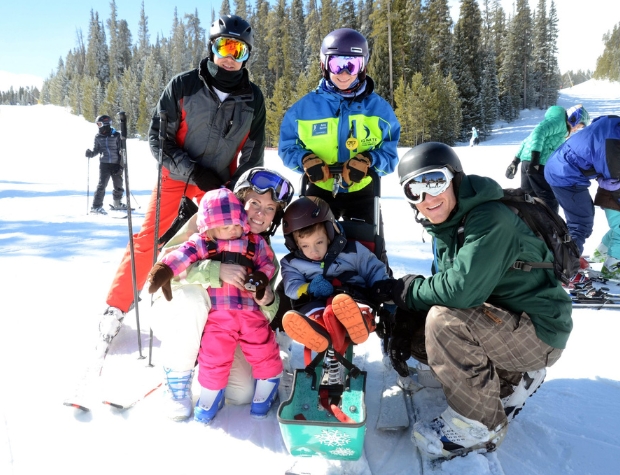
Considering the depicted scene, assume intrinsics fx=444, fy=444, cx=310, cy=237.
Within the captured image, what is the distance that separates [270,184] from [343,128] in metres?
0.73

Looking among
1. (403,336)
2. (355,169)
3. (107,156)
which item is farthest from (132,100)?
(403,336)

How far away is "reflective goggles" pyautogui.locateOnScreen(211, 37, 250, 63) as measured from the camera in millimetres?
3082

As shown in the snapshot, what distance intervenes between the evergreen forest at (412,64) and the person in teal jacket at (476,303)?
31.7 m

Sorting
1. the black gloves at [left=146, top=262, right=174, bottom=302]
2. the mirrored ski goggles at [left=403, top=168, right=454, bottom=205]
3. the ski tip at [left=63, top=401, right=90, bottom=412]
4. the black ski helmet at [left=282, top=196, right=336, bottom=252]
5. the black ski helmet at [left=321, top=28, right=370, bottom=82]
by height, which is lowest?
the ski tip at [left=63, top=401, right=90, bottom=412]

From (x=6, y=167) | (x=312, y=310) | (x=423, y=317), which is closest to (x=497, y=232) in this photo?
(x=423, y=317)

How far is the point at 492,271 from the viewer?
1.99m

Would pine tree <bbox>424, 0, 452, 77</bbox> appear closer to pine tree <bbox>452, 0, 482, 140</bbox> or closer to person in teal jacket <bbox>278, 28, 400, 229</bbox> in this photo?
pine tree <bbox>452, 0, 482, 140</bbox>

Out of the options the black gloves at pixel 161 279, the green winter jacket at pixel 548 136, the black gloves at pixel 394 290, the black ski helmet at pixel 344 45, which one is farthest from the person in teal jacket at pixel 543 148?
the black gloves at pixel 161 279

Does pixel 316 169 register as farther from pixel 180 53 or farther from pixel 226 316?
pixel 180 53

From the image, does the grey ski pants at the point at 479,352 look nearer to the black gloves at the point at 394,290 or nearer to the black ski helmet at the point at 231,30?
the black gloves at the point at 394,290

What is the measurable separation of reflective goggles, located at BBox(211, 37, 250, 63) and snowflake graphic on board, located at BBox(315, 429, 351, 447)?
2.50 meters

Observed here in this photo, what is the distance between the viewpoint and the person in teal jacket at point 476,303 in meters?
2.01

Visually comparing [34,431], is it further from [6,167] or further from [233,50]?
[6,167]

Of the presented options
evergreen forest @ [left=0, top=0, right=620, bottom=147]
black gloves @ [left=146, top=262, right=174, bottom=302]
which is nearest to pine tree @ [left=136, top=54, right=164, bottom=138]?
evergreen forest @ [left=0, top=0, right=620, bottom=147]
